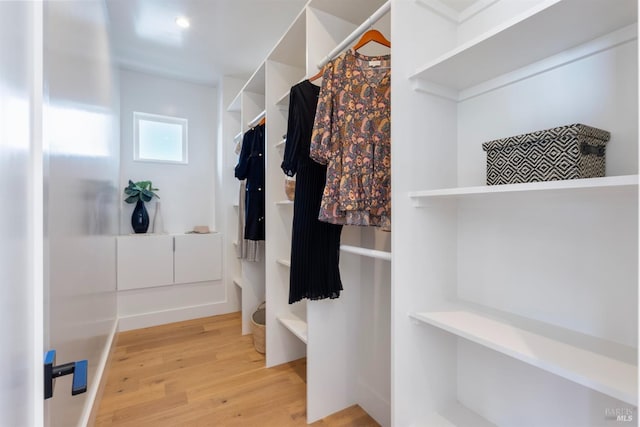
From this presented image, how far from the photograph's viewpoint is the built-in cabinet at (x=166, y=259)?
9.42 feet

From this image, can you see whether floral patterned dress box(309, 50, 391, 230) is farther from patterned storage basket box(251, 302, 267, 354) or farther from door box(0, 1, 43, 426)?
patterned storage basket box(251, 302, 267, 354)

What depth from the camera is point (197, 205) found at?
11.6 feet

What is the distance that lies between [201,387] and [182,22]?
8.95ft

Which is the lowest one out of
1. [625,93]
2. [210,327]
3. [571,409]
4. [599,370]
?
[210,327]

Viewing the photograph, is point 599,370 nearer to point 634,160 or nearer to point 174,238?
point 634,160

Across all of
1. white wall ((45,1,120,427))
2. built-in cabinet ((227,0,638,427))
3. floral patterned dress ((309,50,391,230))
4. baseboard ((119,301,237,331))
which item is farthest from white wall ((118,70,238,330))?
built-in cabinet ((227,0,638,427))

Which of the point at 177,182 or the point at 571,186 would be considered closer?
the point at 571,186

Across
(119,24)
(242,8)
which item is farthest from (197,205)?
(242,8)

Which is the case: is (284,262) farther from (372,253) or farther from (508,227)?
(508,227)

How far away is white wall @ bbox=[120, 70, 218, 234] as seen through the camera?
10.4ft

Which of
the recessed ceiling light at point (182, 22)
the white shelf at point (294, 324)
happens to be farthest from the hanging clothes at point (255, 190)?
the recessed ceiling light at point (182, 22)

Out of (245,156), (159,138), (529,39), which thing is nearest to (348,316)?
(529,39)

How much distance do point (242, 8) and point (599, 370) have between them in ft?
8.98

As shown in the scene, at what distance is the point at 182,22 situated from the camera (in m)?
2.35
